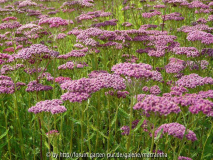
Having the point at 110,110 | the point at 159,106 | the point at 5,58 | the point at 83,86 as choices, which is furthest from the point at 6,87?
the point at 159,106

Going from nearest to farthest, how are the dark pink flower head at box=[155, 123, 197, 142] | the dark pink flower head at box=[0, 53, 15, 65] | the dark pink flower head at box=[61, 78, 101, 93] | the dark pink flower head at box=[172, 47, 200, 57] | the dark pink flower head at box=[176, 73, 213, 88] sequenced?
the dark pink flower head at box=[155, 123, 197, 142]
the dark pink flower head at box=[61, 78, 101, 93]
the dark pink flower head at box=[176, 73, 213, 88]
the dark pink flower head at box=[0, 53, 15, 65]
the dark pink flower head at box=[172, 47, 200, 57]

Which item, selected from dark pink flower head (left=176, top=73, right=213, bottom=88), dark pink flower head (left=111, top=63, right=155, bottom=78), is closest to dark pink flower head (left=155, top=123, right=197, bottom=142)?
dark pink flower head (left=111, top=63, right=155, bottom=78)

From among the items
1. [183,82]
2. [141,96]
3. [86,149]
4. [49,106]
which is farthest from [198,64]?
[49,106]

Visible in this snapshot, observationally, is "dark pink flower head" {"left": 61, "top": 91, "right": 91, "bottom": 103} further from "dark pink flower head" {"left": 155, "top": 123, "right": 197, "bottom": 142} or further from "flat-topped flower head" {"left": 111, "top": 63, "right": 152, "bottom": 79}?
"dark pink flower head" {"left": 155, "top": 123, "right": 197, "bottom": 142}

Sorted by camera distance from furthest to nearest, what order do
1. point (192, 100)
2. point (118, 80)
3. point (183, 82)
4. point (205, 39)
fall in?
point (205, 39) → point (183, 82) → point (118, 80) → point (192, 100)

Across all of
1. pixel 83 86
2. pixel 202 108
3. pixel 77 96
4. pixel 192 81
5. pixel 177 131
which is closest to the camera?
pixel 202 108

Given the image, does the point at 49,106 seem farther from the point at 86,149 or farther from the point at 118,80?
the point at 86,149

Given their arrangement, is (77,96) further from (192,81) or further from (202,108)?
(192,81)

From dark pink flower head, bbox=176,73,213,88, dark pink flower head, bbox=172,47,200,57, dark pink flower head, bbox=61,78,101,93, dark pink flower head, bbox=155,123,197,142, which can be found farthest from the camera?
dark pink flower head, bbox=172,47,200,57

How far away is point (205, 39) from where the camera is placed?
5473 millimetres

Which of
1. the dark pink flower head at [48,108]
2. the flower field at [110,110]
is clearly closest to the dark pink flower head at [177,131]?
the flower field at [110,110]

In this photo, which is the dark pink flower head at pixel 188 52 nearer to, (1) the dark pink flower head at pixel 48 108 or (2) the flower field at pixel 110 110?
(2) the flower field at pixel 110 110

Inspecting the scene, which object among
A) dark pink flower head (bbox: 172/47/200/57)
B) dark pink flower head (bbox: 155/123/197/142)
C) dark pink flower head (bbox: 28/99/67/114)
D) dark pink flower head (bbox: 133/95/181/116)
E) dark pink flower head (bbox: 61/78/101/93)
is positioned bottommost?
dark pink flower head (bbox: 155/123/197/142)

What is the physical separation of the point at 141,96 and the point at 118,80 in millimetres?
520
